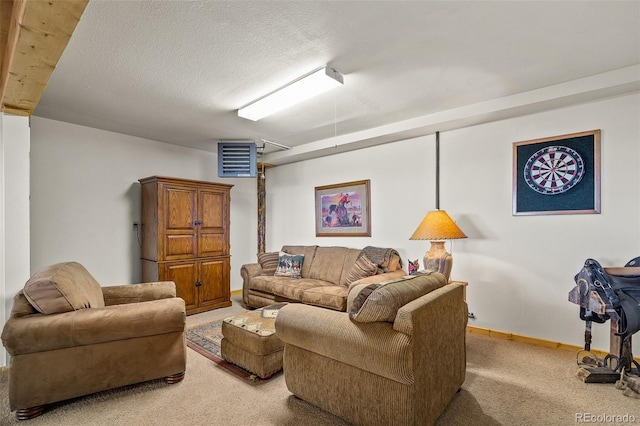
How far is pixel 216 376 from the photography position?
2510 millimetres

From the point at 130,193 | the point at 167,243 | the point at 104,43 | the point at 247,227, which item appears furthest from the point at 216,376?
the point at 247,227

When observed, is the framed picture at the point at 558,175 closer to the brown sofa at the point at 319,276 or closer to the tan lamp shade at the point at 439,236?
the tan lamp shade at the point at 439,236

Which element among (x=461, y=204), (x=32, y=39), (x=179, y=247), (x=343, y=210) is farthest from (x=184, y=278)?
(x=461, y=204)

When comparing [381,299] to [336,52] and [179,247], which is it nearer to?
[336,52]

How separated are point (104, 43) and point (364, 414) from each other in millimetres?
2923

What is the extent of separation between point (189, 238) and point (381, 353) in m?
3.49

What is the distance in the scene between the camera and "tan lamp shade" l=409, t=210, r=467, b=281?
10.6 feet

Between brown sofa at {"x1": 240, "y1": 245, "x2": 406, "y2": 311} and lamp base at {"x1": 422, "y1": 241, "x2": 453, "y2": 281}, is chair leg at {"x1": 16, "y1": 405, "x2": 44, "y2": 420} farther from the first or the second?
lamp base at {"x1": 422, "y1": 241, "x2": 453, "y2": 281}

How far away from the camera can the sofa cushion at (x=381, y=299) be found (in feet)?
5.29

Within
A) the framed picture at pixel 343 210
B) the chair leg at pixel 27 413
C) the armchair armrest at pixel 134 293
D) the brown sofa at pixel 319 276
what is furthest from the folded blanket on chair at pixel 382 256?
the chair leg at pixel 27 413

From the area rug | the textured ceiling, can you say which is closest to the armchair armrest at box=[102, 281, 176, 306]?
the area rug

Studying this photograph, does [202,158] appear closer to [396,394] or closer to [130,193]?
[130,193]

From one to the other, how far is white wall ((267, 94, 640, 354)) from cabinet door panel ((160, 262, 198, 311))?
2390 millimetres

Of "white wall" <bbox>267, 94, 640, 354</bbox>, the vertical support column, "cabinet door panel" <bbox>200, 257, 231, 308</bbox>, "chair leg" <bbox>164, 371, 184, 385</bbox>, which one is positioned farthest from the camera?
the vertical support column
